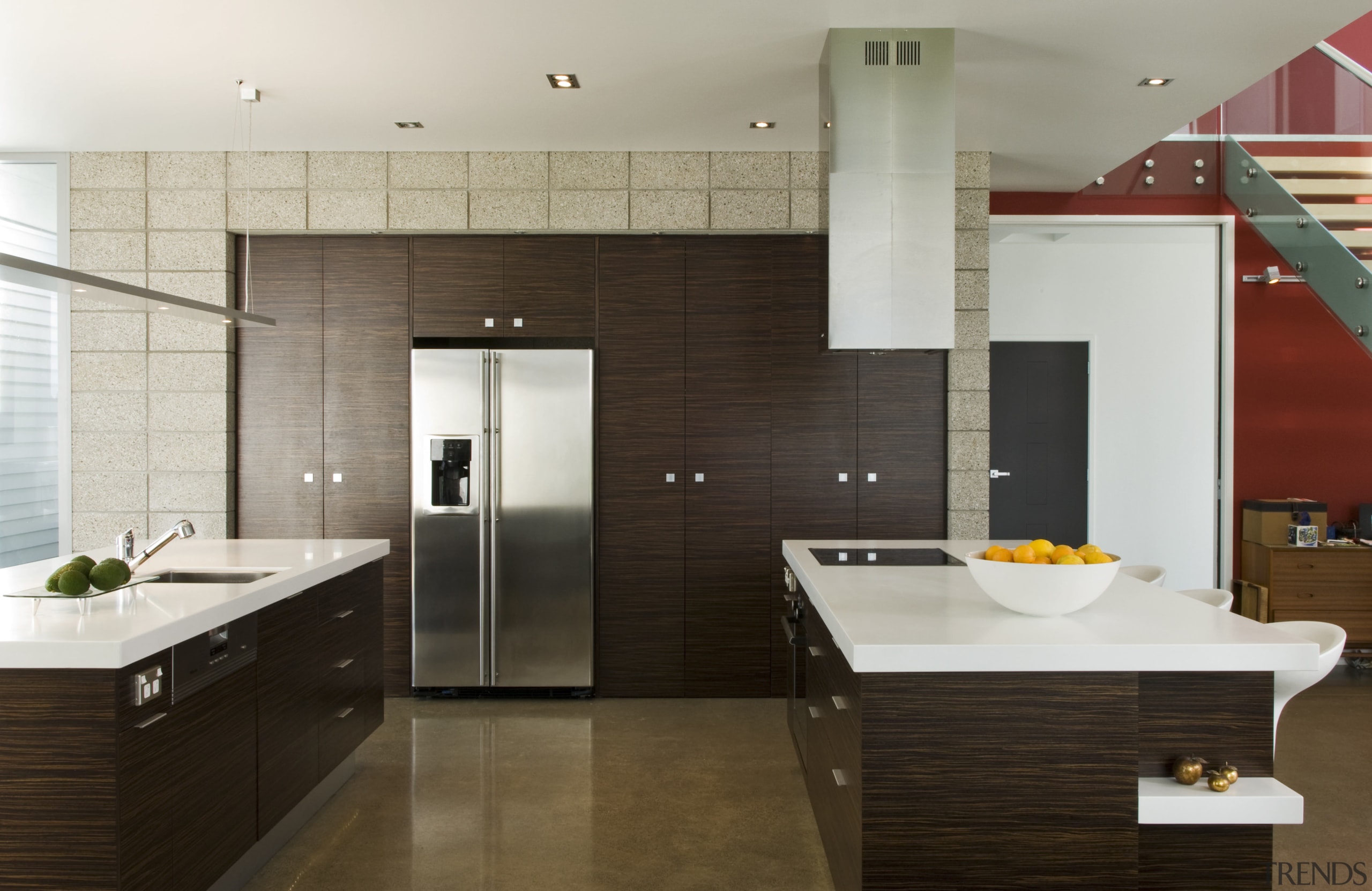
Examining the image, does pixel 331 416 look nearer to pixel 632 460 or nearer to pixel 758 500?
pixel 632 460

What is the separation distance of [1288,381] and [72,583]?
6369mm

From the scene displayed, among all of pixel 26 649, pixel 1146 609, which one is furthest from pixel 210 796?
pixel 1146 609

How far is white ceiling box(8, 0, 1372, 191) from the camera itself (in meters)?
3.08

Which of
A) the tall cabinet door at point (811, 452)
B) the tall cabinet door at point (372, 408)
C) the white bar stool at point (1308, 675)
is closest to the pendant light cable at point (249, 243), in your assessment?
the tall cabinet door at point (372, 408)

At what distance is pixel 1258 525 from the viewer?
5305mm

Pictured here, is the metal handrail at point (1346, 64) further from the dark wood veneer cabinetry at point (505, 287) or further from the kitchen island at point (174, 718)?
the kitchen island at point (174, 718)

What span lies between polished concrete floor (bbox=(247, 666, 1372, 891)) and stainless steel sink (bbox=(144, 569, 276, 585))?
3.06 feet

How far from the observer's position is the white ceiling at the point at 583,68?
10.1ft

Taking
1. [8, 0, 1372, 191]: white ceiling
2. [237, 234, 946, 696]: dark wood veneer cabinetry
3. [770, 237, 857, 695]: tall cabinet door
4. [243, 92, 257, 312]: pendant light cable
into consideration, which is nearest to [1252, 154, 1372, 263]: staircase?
[8, 0, 1372, 191]: white ceiling

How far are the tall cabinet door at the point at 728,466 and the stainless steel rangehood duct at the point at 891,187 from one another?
150cm

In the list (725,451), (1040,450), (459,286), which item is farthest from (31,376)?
(1040,450)

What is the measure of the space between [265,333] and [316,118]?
1264mm

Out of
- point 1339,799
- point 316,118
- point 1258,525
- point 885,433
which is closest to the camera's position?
point 1339,799

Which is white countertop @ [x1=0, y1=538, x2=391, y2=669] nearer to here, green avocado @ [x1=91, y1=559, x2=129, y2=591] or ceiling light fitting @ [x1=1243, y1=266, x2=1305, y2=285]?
green avocado @ [x1=91, y1=559, x2=129, y2=591]
